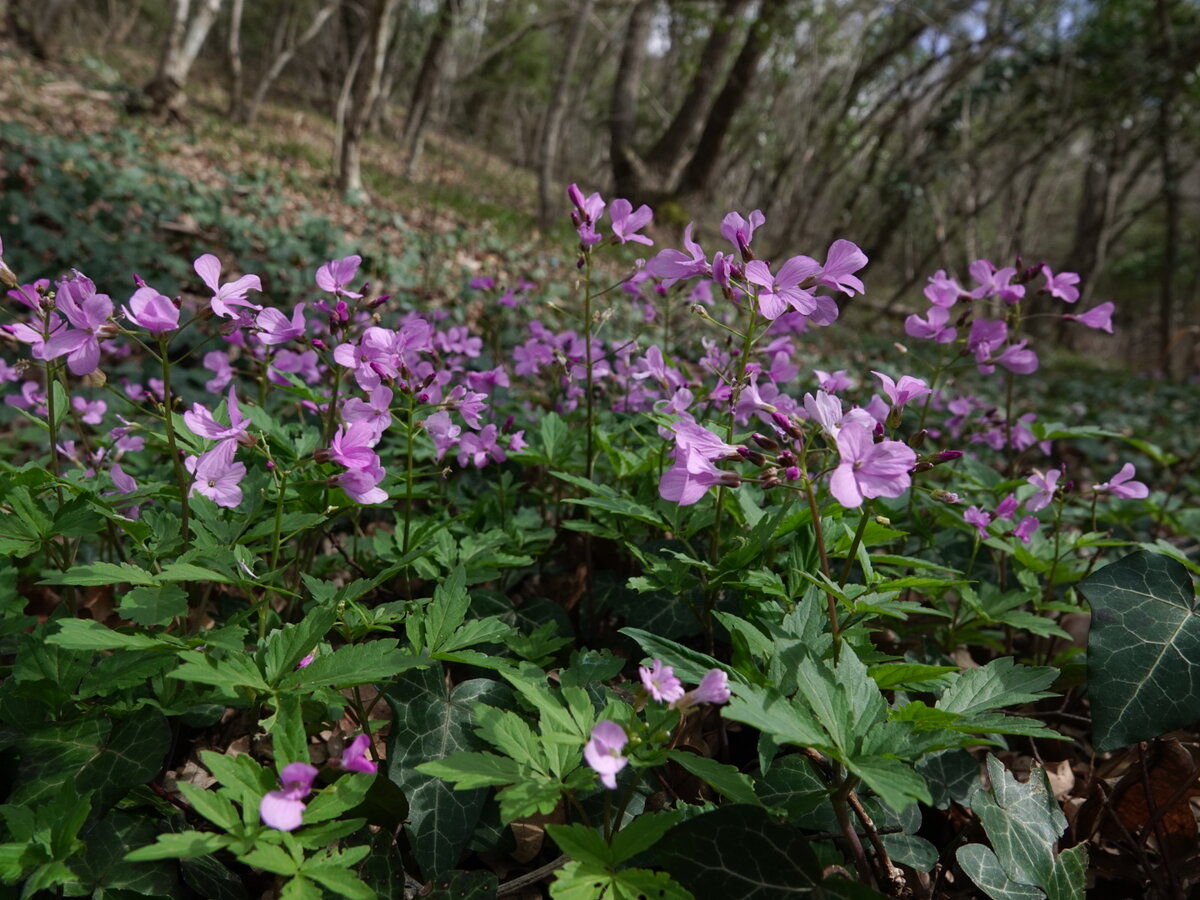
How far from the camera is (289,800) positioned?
1.03m

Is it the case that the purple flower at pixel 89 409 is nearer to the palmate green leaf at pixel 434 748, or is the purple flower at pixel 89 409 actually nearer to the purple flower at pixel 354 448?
the purple flower at pixel 354 448

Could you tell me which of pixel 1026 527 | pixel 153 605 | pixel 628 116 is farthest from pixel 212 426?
pixel 628 116

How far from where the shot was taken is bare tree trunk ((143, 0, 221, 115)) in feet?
36.0

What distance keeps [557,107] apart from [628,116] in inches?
176

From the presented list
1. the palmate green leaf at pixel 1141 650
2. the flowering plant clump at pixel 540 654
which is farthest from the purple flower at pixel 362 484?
the palmate green leaf at pixel 1141 650

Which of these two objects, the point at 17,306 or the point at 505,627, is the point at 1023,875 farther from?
the point at 17,306

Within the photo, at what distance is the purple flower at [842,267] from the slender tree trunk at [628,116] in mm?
12305

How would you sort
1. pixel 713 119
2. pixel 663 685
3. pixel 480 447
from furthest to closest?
pixel 713 119
pixel 480 447
pixel 663 685

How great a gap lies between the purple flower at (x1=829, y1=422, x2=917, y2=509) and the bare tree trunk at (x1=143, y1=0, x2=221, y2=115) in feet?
44.5

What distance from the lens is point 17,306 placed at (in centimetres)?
461

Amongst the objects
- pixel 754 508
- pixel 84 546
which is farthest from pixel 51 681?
pixel 754 508

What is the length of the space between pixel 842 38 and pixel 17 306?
22.4m

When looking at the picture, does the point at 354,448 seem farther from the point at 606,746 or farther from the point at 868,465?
the point at 868,465

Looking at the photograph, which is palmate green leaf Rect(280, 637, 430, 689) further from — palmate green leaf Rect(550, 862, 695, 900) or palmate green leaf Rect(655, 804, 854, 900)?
palmate green leaf Rect(655, 804, 854, 900)
